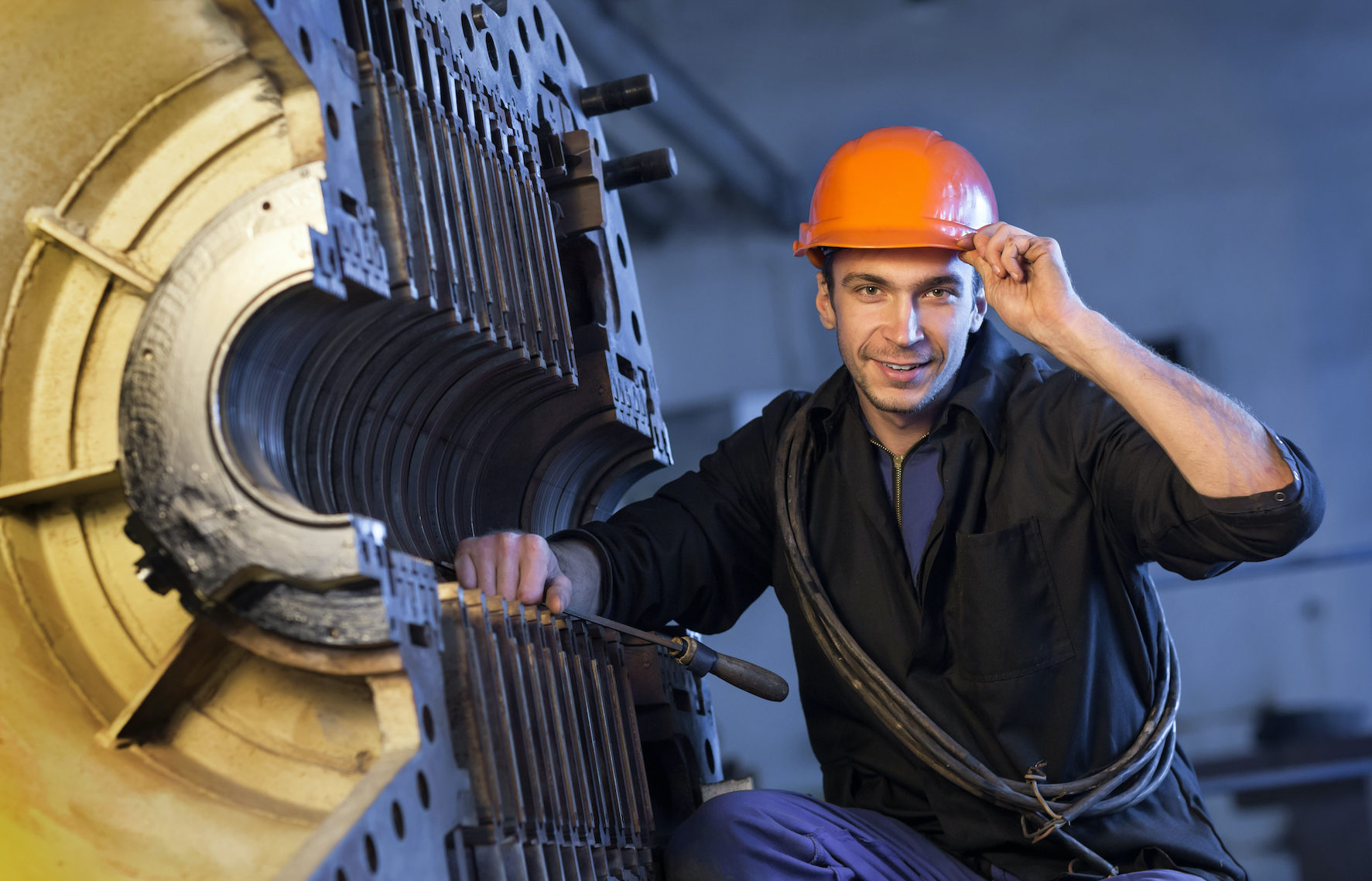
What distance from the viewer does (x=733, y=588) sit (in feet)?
7.21

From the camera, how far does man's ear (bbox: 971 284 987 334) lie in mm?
2082

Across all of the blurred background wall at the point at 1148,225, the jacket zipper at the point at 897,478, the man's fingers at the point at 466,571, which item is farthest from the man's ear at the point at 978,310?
the blurred background wall at the point at 1148,225

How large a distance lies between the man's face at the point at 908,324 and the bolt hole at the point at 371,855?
1.16 metres

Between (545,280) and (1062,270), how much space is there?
28.8 inches

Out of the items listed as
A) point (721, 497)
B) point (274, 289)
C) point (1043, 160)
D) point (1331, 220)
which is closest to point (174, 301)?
point (274, 289)

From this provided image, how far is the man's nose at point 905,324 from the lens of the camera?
2.00m

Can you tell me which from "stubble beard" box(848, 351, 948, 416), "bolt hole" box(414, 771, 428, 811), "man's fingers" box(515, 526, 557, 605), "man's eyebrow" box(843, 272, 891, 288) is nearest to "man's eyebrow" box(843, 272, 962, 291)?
"man's eyebrow" box(843, 272, 891, 288)

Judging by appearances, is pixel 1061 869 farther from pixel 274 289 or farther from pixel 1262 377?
pixel 1262 377

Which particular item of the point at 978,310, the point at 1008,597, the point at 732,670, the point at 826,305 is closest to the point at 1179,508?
the point at 1008,597

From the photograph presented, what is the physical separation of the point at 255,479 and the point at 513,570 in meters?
0.47

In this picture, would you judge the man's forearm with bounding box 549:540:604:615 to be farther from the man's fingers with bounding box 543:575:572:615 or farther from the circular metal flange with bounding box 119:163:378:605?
the circular metal flange with bounding box 119:163:378:605

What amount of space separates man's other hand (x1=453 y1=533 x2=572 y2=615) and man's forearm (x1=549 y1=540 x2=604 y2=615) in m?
0.10

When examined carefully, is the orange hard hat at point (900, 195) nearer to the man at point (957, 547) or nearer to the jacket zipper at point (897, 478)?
the man at point (957, 547)

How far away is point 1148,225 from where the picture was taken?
4.62m
